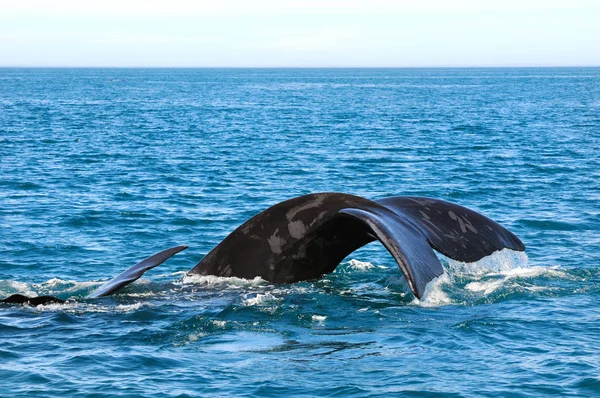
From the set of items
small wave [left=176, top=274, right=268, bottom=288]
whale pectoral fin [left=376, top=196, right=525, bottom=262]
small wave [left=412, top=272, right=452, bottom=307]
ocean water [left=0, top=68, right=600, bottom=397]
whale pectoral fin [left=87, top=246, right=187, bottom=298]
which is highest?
whale pectoral fin [left=376, top=196, right=525, bottom=262]

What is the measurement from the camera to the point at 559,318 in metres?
11.7

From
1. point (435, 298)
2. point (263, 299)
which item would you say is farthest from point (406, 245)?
point (435, 298)

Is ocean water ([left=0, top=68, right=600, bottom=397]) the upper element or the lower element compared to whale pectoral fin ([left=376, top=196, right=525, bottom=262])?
lower

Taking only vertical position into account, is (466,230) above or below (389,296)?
above

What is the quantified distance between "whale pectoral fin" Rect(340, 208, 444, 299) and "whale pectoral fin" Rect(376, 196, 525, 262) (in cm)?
37

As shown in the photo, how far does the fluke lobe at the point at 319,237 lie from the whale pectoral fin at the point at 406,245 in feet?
0.18

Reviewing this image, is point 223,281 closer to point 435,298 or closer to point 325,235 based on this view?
point 325,235

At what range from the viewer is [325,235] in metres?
10.4

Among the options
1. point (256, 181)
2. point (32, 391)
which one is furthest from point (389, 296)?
point (256, 181)

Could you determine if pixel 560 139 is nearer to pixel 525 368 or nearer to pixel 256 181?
pixel 256 181

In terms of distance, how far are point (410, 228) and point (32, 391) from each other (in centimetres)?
437

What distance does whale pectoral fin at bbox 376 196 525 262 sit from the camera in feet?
32.8

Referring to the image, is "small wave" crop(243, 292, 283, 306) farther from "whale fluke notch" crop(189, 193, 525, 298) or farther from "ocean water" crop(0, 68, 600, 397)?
"whale fluke notch" crop(189, 193, 525, 298)

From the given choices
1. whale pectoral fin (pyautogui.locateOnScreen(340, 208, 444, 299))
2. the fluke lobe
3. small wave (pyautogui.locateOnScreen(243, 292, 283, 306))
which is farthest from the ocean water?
whale pectoral fin (pyautogui.locateOnScreen(340, 208, 444, 299))
